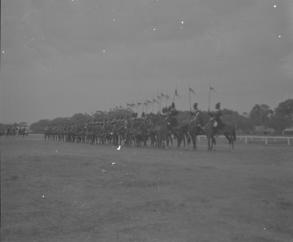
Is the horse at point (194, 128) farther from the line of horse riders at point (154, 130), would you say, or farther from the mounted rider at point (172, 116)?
the mounted rider at point (172, 116)

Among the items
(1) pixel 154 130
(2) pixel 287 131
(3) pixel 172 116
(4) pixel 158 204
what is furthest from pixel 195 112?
(4) pixel 158 204

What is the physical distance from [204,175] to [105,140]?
13918 mm

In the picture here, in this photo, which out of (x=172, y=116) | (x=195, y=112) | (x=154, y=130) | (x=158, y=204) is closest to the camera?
(x=158, y=204)

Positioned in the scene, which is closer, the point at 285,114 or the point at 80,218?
the point at 80,218

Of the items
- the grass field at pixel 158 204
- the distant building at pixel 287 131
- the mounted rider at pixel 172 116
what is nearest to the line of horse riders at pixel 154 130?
the mounted rider at pixel 172 116

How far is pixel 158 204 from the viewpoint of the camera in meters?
5.24

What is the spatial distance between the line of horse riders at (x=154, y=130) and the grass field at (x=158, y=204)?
4796 millimetres

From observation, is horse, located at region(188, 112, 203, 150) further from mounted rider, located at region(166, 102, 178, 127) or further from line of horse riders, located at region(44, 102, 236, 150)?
mounted rider, located at region(166, 102, 178, 127)

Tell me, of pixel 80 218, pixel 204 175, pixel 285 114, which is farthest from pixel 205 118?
pixel 80 218

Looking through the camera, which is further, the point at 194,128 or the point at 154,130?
the point at 154,130

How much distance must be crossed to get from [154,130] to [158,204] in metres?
11.1

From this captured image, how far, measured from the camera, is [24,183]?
6648 mm

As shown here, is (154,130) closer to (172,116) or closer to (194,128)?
(194,128)

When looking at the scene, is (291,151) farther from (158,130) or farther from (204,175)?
(158,130)
